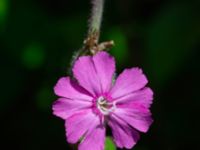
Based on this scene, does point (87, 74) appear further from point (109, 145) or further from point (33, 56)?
point (33, 56)

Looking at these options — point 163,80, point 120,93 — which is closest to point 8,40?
point 163,80

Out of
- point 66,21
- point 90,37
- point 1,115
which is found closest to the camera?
point 90,37

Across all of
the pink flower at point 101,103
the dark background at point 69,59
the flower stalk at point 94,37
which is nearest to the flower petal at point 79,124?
the pink flower at point 101,103

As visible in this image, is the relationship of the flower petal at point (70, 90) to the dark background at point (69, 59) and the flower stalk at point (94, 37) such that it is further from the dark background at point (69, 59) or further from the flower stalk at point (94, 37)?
the dark background at point (69, 59)

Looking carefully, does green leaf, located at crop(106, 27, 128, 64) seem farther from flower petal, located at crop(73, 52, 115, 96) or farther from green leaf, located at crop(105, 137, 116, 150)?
flower petal, located at crop(73, 52, 115, 96)

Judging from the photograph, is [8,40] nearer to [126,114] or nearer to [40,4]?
[40,4]

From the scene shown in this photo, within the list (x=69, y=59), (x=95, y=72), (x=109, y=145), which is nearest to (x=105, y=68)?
(x=95, y=72)
